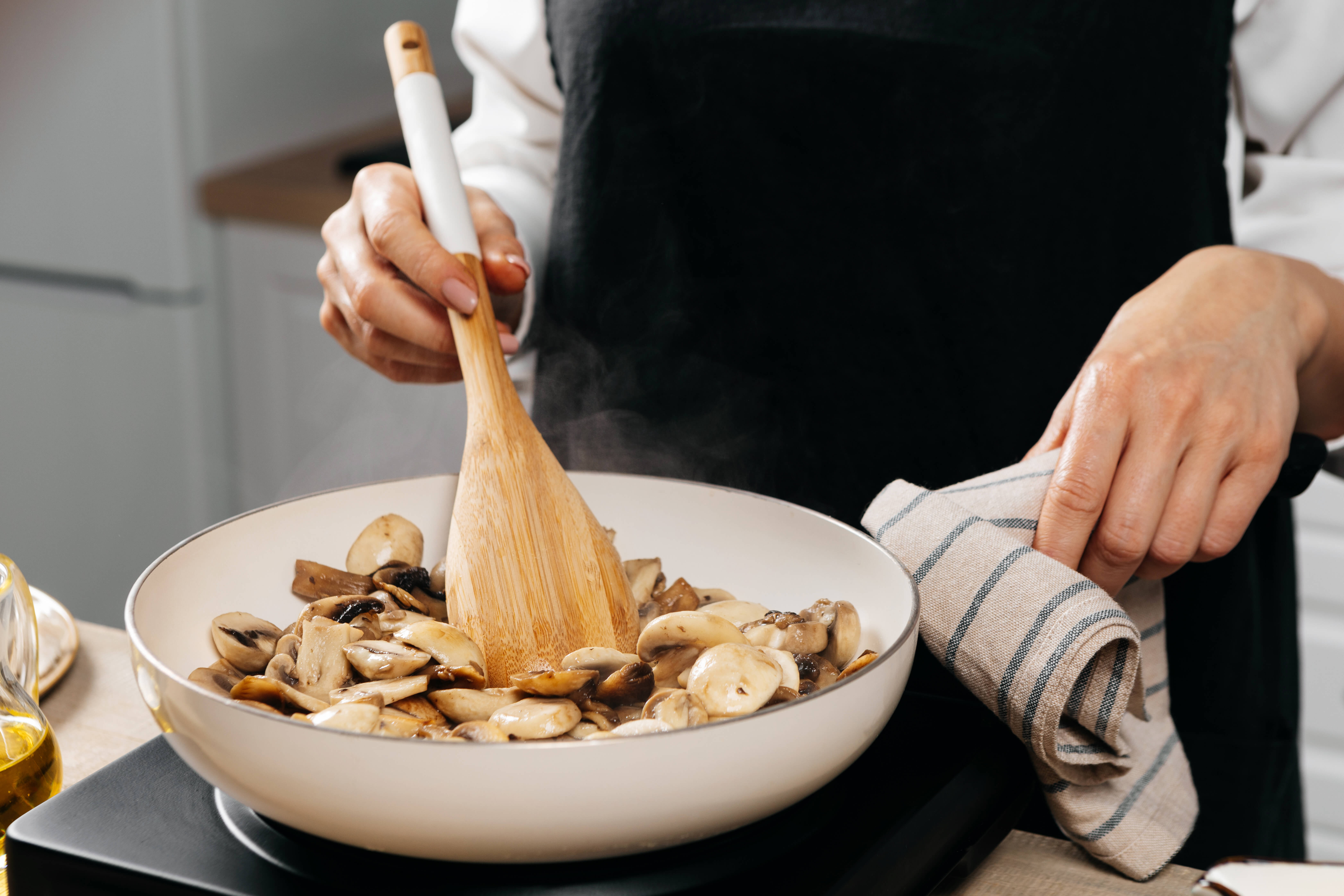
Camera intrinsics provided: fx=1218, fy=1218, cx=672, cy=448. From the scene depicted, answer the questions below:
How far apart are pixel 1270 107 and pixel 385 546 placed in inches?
29.4

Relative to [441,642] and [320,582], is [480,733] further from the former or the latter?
[320,582]

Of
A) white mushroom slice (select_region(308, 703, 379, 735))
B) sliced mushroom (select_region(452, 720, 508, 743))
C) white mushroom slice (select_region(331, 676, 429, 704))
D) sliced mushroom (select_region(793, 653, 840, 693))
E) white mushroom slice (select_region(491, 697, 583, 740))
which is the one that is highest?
white mushroom slice (select_region(308, 703, 379, 735))

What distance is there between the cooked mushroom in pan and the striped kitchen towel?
0.05m

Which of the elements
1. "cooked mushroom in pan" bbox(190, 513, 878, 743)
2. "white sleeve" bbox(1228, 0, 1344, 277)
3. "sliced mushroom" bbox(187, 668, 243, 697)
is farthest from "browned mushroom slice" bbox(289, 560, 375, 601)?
"white sleeve" bbox(1228, 0, 1344, 277)

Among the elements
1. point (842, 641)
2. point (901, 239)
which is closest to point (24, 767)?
point (842, 641)

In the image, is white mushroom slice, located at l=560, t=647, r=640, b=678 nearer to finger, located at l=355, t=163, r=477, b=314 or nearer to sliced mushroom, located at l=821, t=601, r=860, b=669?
sliced mushroom, located at l=821, t=601, r=860, b=669

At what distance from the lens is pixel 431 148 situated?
80 cm

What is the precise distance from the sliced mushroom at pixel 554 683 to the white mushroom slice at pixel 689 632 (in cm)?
5

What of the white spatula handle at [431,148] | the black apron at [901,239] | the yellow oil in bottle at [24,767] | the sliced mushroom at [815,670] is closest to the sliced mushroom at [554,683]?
the sliced mushroom at [815,670]

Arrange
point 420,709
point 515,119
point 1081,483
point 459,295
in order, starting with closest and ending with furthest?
point 420,709 < point 1081,483 < point 459,295 < point 515,119

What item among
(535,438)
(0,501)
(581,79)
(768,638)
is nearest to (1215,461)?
(768,638)

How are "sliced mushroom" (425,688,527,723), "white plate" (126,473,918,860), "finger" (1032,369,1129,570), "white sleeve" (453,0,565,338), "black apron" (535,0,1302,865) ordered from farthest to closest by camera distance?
"white sleeve" (453,0,565,338) < "black apron" (535,0,1302,865) < "finger" (1032,369,1129,570) < "sliced mushroom" (425,688,527,723) < "white plate" (126,473,918,860)

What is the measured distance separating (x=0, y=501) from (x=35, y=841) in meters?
2.10

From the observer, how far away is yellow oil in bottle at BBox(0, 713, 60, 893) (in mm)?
569
